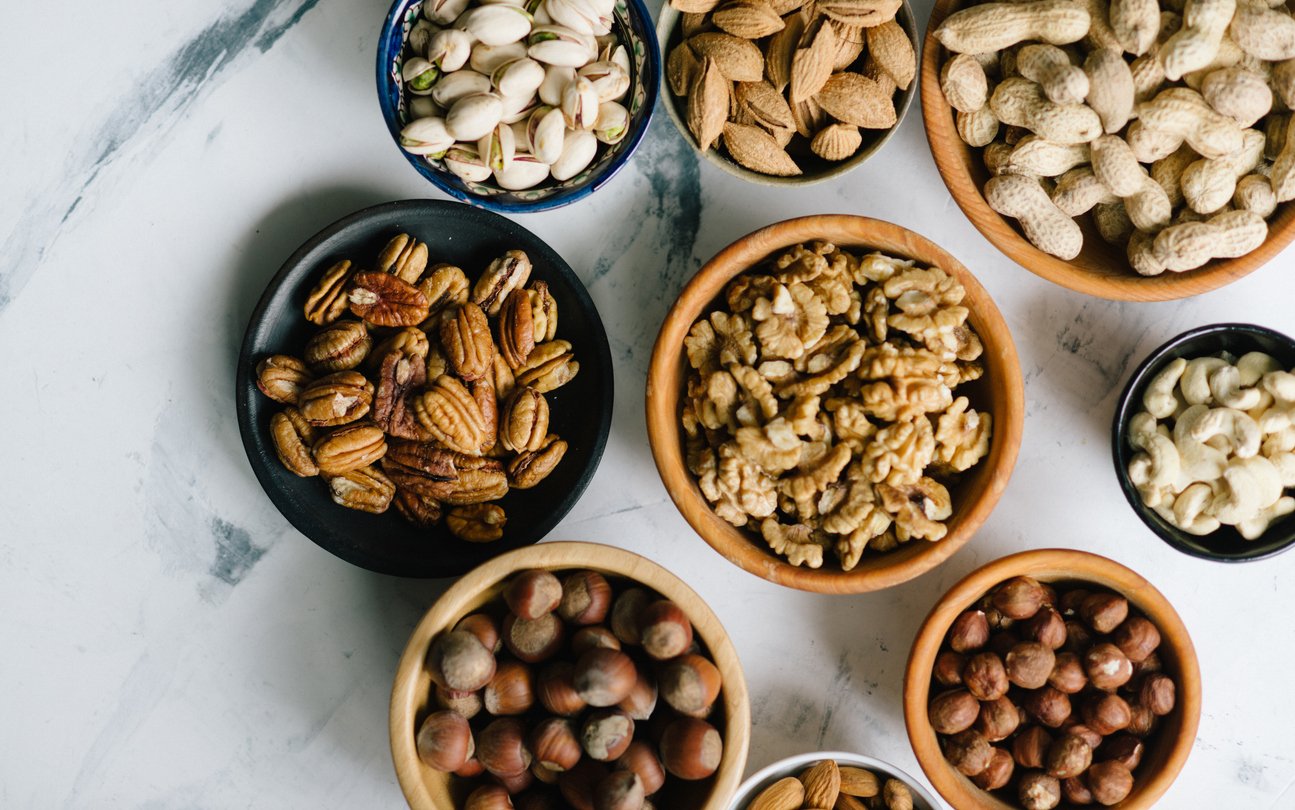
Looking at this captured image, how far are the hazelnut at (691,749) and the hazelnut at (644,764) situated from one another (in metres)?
0.02

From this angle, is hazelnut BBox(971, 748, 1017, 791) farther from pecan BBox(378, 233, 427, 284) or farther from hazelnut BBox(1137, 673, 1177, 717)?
pecan BBox(378, 233, 427, 284)

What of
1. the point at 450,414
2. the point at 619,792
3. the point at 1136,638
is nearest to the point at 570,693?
the point at 619,792

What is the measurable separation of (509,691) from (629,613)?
17cm

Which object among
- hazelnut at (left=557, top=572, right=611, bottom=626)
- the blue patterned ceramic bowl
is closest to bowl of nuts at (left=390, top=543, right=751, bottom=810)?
hazelnut at (left=557, top=572, right=611, bottom=626)

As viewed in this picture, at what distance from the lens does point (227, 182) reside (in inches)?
48.0

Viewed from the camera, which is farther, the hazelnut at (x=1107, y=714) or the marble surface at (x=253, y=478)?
the marble surface at (x=253, y=478)

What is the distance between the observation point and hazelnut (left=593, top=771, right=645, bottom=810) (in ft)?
3.20

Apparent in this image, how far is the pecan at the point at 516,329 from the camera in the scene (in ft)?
3.66

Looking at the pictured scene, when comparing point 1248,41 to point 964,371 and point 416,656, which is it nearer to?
point 964,371

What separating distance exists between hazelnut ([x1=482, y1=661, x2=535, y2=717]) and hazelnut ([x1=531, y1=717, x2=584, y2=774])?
0.14 feet

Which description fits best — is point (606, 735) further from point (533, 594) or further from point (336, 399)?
point (336, 399)

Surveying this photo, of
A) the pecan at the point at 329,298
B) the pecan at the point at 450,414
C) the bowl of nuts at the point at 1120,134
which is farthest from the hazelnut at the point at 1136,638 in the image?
the pecan at the point at 329,298

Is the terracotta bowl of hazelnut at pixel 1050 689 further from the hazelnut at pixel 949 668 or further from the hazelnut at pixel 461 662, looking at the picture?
the hazelnut at pixel 461 662

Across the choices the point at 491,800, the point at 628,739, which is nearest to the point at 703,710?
the point at 628,739
